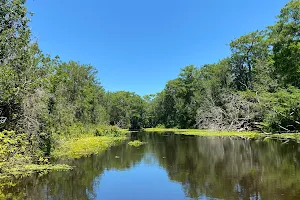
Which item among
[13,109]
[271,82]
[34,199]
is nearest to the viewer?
[34,199]

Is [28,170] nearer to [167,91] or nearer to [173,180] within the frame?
[173,180]

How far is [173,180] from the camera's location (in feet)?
44.6

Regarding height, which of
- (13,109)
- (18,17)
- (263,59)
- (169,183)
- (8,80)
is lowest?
(169,183)

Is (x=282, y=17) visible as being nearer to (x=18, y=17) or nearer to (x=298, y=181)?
(x=298, y=181)

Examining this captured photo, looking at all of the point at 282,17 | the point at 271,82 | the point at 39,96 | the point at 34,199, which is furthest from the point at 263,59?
the point at 34,199

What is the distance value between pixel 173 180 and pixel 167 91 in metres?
70.4

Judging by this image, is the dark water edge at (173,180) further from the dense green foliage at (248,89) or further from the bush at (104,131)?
the bush at (104,131)

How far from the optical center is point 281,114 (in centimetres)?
3148

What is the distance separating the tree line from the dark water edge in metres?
3.84

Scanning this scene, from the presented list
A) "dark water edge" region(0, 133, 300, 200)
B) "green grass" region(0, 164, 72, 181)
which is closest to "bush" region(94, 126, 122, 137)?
"dark water edge" region(0, 133, 300, 200)

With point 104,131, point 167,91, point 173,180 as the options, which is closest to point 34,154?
point 173,180

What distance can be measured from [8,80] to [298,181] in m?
15.7

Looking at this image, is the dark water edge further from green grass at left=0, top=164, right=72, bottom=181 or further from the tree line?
the tree line

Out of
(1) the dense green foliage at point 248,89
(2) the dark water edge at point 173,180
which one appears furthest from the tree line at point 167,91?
(2) the dark water edge at point 173,180
